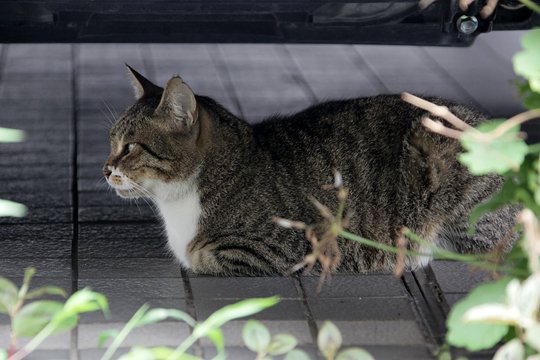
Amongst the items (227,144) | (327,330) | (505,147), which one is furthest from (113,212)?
(505,147)

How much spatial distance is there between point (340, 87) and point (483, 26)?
2424 millimetres

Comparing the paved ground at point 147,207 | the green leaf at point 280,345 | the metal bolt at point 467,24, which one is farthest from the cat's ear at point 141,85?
the green leaf at point 280,345

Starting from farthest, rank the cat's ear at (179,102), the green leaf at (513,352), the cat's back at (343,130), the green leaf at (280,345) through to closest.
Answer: the cat's back at (343,130)
the cat's ear at (179,102)
the green leaf at (280,345)
the green leaf at (513,352)

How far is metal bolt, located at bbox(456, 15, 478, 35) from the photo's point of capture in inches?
179

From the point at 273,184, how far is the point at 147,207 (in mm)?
798

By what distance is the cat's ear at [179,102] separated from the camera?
416cm

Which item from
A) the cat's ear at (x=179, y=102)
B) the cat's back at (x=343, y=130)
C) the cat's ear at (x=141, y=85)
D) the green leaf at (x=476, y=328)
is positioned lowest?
the cat's back at (x=343, y=130)

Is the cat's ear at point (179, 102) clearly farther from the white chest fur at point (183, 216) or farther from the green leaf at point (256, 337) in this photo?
the green leaf at point (256, 337)

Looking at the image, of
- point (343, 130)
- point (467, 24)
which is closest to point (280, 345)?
point (343, 130)

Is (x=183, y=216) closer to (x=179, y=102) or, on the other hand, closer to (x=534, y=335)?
(x=179, y=102)

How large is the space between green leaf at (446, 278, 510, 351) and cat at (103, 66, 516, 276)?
156cm

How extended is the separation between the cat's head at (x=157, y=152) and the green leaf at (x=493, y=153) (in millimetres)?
1816

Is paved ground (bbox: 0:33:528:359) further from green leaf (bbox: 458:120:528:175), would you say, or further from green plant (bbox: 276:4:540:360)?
green leaf (bbox: 458:120:528:175)

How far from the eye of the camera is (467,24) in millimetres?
4547
